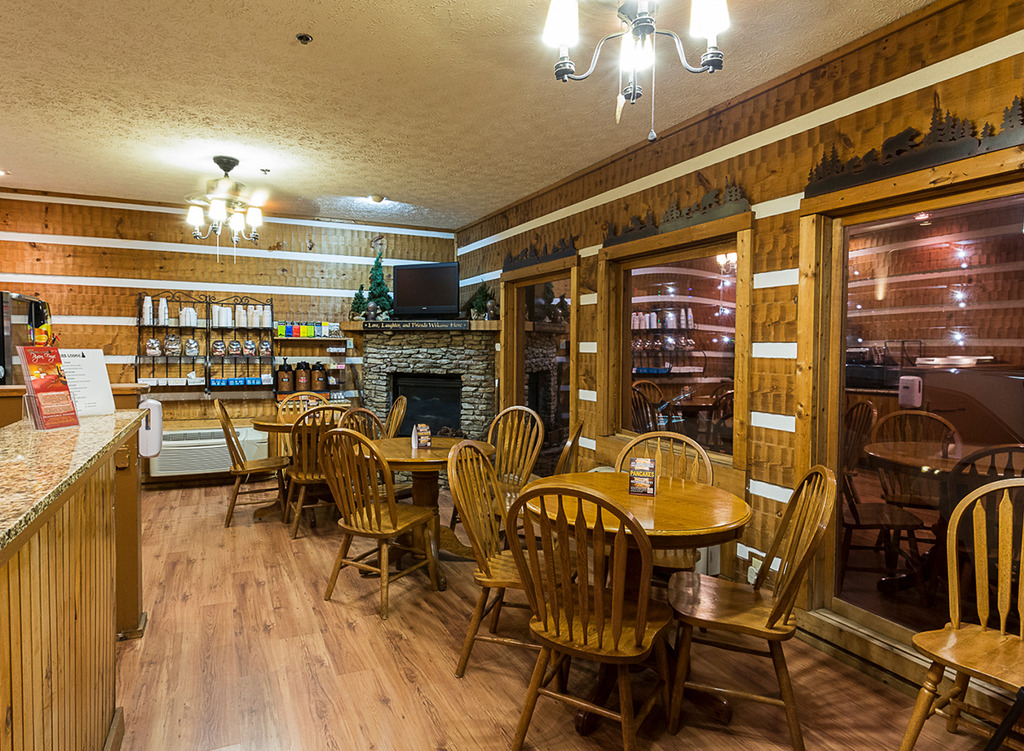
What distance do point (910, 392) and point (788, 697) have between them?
4.82ft

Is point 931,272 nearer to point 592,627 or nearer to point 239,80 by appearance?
point 592,627

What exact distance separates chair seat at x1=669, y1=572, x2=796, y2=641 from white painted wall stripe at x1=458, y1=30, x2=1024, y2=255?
7.18 ft

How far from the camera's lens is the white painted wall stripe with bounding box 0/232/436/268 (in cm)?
558

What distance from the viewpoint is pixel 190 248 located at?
6121mm

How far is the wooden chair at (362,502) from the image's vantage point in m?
3.15

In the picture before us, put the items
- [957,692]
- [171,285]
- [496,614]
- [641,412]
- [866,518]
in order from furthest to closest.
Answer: [171,285], [641,412], [866,518], [496,614], [957,692]

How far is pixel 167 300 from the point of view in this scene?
6004mm

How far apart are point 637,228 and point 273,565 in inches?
129

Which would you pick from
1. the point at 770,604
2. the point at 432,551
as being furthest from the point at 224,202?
the point at 770,604

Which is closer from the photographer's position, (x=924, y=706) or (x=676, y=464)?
(x=924, y=706)

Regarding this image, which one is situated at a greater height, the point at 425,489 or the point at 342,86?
the point at 342,86

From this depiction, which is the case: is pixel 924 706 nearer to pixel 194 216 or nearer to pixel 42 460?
pixel 42 460

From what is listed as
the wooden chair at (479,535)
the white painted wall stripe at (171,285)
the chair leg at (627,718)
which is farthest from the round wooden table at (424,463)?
the white painted wall stripe at (171,285)

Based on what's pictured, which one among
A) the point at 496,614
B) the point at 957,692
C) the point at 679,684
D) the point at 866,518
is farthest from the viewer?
the point at 866,518
